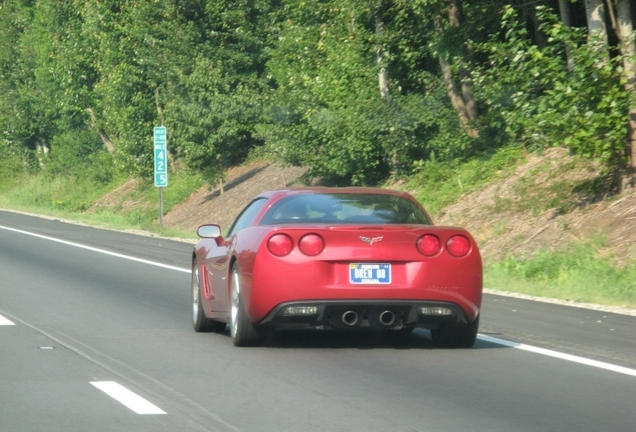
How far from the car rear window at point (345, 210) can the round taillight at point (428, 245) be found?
0.62 metres

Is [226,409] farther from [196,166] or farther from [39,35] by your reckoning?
[39,35]

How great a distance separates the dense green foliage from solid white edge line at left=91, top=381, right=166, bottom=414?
1224 centimetres

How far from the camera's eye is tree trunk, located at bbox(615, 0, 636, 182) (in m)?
19.7

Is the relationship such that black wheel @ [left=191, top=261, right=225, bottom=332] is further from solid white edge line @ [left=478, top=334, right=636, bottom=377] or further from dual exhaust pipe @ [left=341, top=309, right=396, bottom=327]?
solid white edge line @ [left=478, top=334, right=636, bottom=377]

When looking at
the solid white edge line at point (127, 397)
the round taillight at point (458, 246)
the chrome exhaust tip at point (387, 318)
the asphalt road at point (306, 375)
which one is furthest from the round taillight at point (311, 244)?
the solid white edge line at point (127, 397)

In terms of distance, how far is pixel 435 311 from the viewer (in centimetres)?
1027

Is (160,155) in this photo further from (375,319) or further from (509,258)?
(375,319)

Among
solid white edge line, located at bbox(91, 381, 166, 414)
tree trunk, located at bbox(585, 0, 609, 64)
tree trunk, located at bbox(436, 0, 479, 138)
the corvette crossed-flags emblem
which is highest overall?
tree trunk, located at bbox(585, 0, 609, 64)

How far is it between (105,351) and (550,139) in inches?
444

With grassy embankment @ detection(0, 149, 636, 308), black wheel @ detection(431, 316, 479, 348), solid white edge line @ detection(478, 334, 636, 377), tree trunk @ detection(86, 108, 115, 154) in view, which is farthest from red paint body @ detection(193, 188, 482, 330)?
tree trunk @ detection(86, 108, 115, 154)

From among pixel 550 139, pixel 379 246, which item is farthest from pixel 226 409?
pixel 550 139

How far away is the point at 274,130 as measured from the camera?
34.8 m

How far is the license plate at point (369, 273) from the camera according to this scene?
10.2 metres

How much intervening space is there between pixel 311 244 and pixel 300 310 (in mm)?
538
